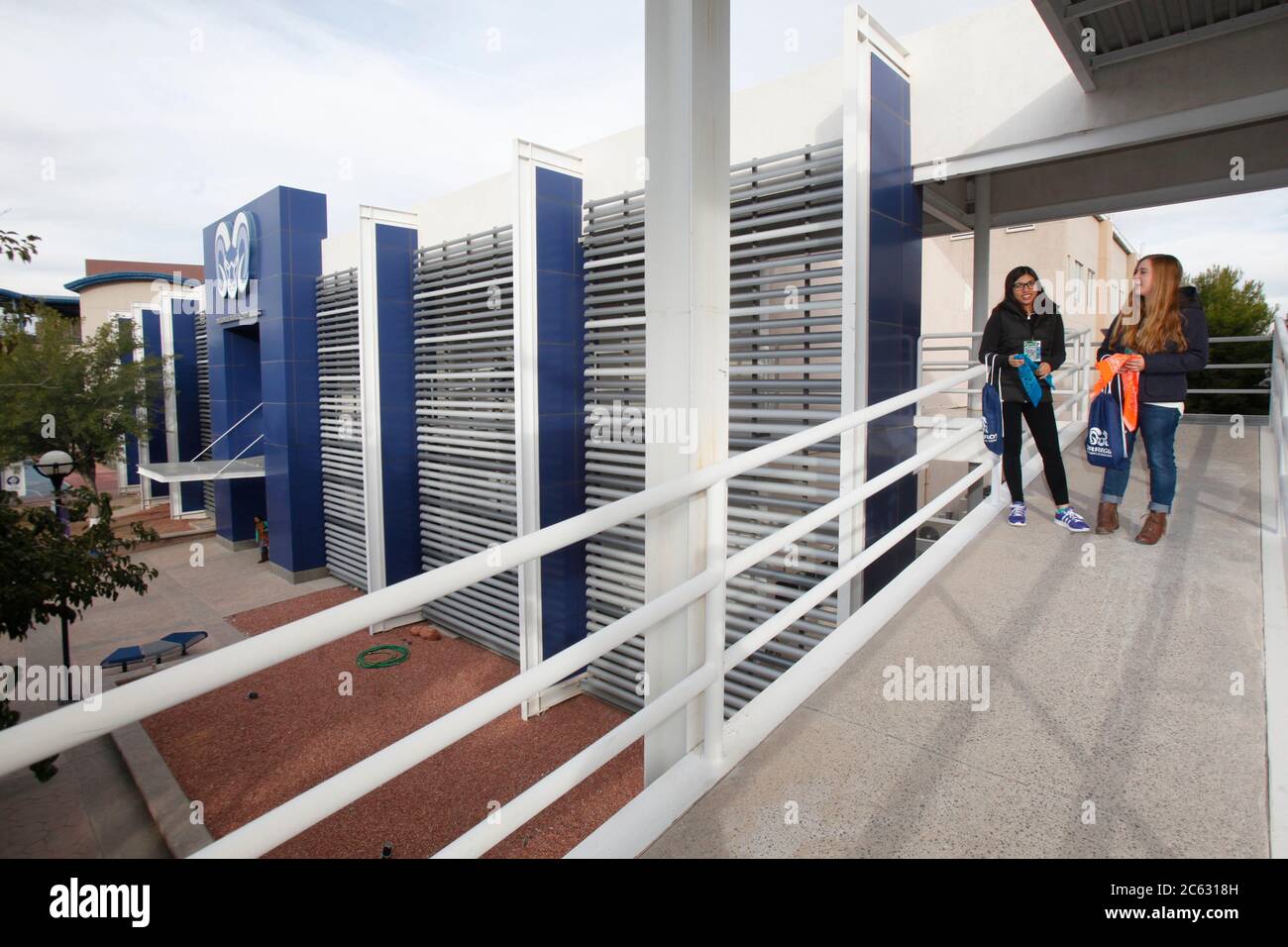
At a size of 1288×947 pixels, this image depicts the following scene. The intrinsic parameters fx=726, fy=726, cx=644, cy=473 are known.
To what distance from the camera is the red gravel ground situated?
638 cm

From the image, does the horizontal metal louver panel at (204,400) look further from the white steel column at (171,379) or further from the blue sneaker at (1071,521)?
the blue sneaker at (1071,521)

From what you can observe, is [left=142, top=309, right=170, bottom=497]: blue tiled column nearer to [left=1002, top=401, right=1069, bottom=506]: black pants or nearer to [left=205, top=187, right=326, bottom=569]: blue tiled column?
[left=205, top=187, right=326, bottom=569]: blue tiled column

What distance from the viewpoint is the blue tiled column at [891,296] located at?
5457 millimetres

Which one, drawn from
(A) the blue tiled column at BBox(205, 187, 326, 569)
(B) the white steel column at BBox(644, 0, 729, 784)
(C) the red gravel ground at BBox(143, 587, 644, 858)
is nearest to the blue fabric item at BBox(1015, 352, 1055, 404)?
(B) the white steel column at BBox(644, 0, 729, 784)

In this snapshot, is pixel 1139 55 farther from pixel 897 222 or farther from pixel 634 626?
pixel 634 626

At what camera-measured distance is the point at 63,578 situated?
5223mm

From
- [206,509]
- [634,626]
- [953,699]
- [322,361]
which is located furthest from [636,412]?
[206,509]

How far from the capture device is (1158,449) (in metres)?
4.23

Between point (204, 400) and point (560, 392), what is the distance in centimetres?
1776

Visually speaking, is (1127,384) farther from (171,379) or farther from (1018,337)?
(171,379)

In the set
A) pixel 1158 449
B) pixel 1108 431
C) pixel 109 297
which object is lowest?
pixel 1158 449

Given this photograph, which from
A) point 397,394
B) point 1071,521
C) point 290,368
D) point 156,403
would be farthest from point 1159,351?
point 156,403

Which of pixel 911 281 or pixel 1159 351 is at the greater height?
pixel 911 281

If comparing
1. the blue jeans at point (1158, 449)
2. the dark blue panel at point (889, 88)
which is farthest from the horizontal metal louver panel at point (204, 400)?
the blue jeans at point (1158, 449)
